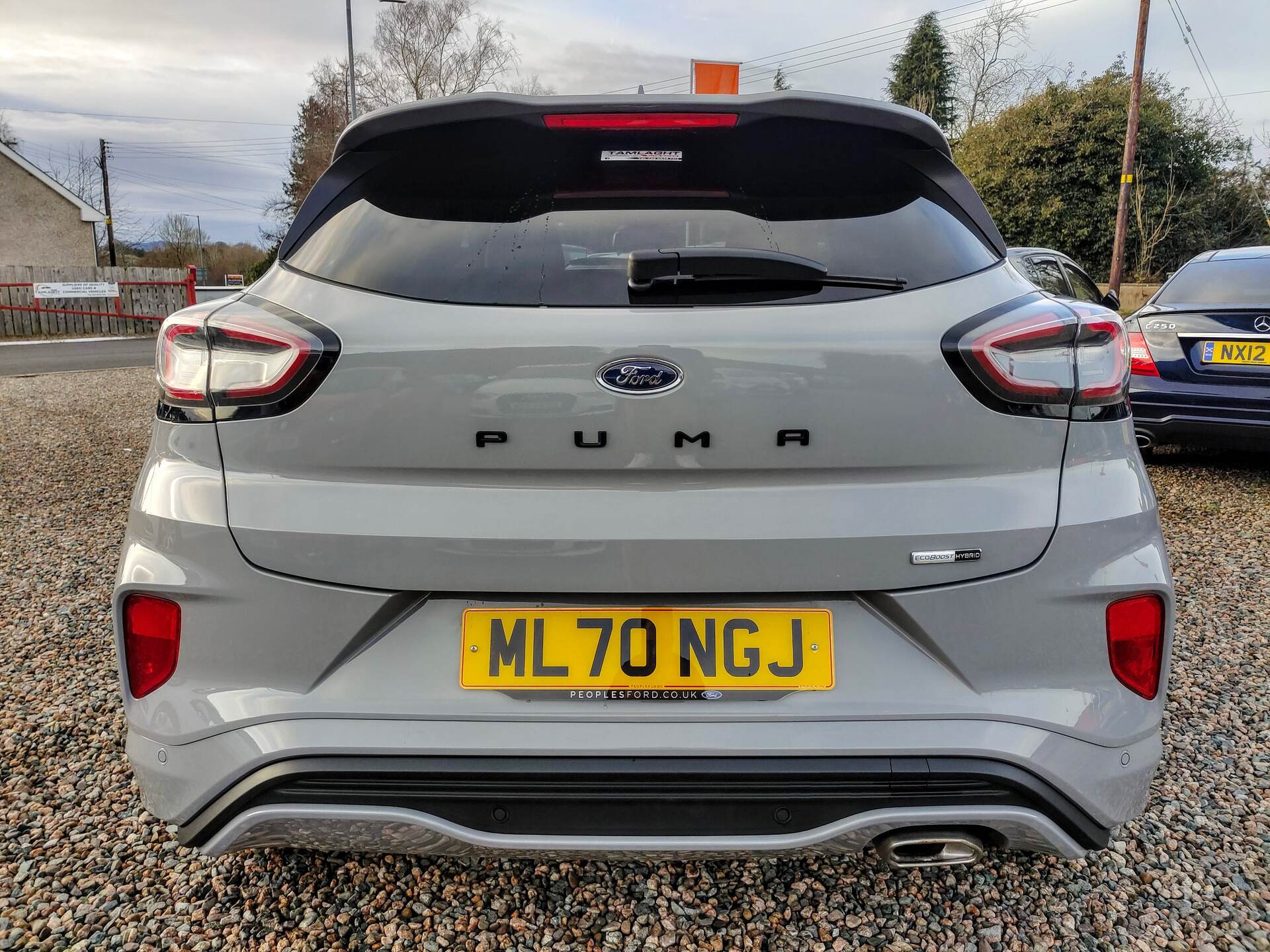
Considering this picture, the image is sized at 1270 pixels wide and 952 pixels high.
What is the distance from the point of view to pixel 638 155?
1732 millimetres

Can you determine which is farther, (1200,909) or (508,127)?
(1200,909)

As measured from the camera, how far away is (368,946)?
184cm

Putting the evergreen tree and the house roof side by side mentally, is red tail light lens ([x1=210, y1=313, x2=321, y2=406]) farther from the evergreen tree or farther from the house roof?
the evergreen tree

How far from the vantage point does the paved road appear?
14.7m

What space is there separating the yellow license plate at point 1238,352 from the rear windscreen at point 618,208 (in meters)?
4.81

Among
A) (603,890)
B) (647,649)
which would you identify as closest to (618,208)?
(647,649)

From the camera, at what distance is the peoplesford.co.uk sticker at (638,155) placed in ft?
5.68

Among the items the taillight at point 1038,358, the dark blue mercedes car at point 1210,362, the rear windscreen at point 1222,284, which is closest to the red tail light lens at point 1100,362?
the taillight at point 1038,358

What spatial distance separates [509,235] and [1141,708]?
4.63ft

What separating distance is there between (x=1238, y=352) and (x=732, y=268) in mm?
5299

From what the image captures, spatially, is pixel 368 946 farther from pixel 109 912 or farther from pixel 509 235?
pixel 509 235

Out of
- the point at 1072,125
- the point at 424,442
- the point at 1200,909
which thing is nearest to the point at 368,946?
the point at 424,442

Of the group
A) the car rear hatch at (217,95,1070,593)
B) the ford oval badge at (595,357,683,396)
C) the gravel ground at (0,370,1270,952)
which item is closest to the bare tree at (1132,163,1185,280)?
the gravel ground at (0,370,1270,952)

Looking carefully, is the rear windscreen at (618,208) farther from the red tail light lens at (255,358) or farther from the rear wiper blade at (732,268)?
the red tail light lens at (255,358)
